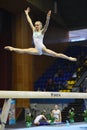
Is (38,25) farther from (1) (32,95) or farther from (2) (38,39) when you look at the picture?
(1) (32,95)

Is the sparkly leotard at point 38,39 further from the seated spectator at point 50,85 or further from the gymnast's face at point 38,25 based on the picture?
the seated spectator at point 50,85

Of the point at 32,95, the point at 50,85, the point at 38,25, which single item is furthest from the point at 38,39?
the point at 50,85

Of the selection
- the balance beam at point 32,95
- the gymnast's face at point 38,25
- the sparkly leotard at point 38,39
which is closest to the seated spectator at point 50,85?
the sparkly leotard at point 38,39

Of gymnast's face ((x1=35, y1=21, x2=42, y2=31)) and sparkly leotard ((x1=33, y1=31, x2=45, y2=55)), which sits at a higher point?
gymnast's face ((x1=35, y1=21, x2=42, y2=31))

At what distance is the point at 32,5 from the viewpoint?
1536 cm

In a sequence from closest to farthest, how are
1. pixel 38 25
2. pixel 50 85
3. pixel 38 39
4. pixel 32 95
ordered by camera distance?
pixel 32 95
pixel 38 25
pixel 38 39
pixel 50 85

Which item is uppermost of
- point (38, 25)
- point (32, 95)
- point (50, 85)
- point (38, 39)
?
point (50, 85)

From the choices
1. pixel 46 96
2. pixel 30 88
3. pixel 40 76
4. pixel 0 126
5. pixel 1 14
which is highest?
pixel 1 14

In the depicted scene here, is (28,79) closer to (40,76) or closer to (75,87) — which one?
(75,87)

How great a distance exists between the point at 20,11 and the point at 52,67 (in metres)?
6.03

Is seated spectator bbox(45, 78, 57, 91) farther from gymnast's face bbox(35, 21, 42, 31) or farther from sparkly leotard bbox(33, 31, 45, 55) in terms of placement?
gymnast's face bbox(35, 21, 42, 31)

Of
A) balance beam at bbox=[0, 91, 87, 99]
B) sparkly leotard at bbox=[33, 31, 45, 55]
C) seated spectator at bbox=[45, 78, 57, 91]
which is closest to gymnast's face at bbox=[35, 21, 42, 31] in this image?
sparkly leotard at bbox=[33, 31, 45, 55]

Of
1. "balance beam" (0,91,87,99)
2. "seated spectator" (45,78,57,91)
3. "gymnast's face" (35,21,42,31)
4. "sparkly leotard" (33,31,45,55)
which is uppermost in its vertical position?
"seated spectator" (45,78,57,91)

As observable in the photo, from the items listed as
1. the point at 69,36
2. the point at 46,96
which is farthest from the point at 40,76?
the point at 46,96
